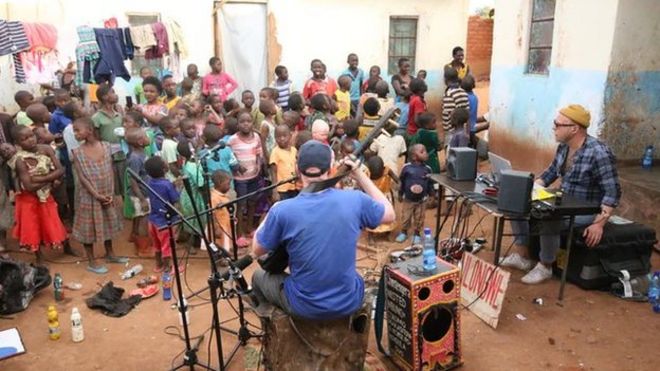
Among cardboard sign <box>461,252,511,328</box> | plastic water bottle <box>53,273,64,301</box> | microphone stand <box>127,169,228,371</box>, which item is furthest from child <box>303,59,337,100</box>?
microphone stand <box>127,169,228,371</box>

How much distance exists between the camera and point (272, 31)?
11359mm

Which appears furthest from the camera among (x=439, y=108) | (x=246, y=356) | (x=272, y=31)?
(x=439, y=108)

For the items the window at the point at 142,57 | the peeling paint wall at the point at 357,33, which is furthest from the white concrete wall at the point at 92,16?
the peeling paint wall at the point at 357,33

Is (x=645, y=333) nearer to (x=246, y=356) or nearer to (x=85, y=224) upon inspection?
(x=246, y=356)

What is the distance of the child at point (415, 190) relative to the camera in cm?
588

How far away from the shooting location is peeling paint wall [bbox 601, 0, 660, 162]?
6.12 meters

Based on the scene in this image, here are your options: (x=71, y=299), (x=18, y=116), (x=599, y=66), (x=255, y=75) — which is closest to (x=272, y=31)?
(x=255, y=75)

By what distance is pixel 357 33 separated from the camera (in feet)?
39.6

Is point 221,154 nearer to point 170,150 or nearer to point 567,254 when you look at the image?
point 170,150

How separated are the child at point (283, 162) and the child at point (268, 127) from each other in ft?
1.80

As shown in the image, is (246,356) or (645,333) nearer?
(246,356)

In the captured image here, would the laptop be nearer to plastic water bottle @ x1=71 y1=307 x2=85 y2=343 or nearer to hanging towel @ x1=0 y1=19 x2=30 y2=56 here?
plastic water bottle @ x1=71 y1=307 x2=85 y2=343

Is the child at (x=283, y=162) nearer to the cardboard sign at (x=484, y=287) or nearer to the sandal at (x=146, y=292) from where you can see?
the sandal at (x=146, y=292)

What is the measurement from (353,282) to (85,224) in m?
3.39
